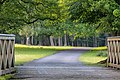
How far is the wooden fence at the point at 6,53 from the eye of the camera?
458 inches

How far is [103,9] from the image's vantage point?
16.9 m

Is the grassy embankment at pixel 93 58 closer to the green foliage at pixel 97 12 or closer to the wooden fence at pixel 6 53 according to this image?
the green foliage at pixel 97 12

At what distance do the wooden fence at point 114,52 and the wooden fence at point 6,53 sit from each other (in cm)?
503

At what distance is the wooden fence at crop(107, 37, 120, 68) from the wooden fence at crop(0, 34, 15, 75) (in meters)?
5.03

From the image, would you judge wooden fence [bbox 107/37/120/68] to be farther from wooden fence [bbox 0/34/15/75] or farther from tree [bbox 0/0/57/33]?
tree [bbox 0/0/57/33]

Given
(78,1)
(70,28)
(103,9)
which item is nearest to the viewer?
(103,9)

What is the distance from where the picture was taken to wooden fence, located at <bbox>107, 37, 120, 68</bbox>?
50.9 ft

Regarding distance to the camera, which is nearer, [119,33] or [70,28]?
[119,33]

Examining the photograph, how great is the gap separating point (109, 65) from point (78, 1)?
4.07m

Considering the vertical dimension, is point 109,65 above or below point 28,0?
below

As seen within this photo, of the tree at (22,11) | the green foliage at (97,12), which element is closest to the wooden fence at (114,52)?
the green foliage at (97,12)

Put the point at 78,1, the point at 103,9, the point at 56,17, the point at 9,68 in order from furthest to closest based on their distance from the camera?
the point at 56,17 < the point at 78,1 < the point at 103,9 < the point at 9,68

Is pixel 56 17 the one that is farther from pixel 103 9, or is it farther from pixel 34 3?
pixel 103 9

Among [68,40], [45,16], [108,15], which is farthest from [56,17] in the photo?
[68,40]
